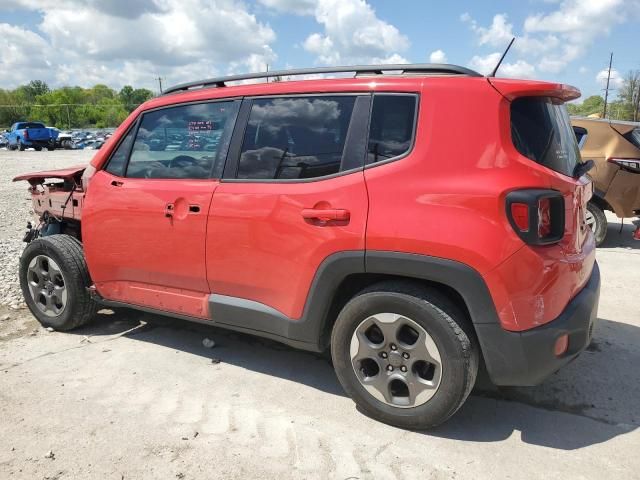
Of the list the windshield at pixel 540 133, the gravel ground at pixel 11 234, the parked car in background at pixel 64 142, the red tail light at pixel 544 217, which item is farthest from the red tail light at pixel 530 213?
the parked car in background at pixel 64 142

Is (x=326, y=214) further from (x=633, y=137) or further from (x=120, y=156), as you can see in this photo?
(x=633, y=137)

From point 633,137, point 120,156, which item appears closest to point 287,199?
point 120,156

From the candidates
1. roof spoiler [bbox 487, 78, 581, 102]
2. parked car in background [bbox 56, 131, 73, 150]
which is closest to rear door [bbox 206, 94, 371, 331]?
roof spoiler [bbox 487, 78, 581, 102]

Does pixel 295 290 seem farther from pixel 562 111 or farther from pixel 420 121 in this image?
pixel 562 111

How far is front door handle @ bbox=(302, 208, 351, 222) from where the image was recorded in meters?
2.79

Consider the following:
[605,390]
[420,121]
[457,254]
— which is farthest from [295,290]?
[605,390]

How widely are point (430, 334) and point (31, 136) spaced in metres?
40.4

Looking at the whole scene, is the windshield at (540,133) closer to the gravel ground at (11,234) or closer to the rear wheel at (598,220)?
the gravel ground at (11,234)

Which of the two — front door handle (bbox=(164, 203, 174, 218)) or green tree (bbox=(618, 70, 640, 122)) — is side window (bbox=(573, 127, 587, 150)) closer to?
front door handle (bbox=(164, 203, 174, 218))

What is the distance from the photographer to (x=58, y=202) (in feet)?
14.6

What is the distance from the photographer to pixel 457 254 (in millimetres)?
2514

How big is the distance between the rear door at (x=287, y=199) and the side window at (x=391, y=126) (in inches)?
2.3

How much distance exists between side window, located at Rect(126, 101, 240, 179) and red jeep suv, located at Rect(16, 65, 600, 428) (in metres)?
0.01

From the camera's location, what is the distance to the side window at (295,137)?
9.67 ft
